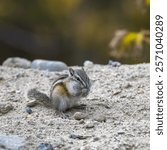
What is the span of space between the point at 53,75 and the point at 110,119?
1.81 meters

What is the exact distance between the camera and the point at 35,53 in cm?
1641

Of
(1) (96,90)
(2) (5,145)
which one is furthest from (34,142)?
(1) (96,90)

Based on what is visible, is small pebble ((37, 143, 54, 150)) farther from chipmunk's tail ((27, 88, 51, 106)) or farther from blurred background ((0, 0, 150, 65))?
blurred background ((0, 0, 150, 65))

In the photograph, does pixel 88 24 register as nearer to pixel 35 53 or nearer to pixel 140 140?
pixel 35 53

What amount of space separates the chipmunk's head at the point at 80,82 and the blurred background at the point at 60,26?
27.7ft

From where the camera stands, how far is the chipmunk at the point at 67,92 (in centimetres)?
748

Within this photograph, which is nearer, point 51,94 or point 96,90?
point 51,94

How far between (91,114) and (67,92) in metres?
0.32

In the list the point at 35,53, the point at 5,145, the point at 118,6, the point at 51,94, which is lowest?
the point at 5,145

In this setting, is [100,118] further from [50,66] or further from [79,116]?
[50,66]

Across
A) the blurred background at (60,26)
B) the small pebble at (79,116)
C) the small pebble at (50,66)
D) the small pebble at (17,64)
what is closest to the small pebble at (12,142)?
the small pebble at (79,116)

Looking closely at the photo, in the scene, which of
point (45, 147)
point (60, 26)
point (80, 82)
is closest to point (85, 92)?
point (80, 82)

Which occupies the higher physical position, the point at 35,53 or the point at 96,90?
the point at 35,53

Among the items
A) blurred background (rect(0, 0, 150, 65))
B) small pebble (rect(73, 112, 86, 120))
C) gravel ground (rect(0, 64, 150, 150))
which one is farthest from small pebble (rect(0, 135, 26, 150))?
blurred background (rect(0, 0, 150, 65))
